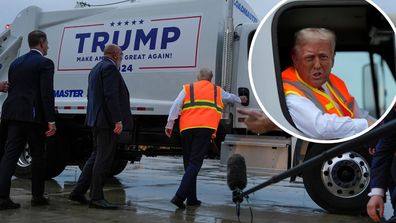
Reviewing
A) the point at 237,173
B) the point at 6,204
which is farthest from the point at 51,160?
the point at 237,173

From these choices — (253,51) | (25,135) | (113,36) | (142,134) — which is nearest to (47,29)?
(113,36)

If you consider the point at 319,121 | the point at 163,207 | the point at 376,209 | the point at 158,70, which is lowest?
the point at 163,207

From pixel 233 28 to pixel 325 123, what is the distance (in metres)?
5.67

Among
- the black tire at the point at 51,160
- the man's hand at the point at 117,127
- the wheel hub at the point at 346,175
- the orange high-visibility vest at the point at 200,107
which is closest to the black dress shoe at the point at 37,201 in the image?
the man's hand at the point at 117,127

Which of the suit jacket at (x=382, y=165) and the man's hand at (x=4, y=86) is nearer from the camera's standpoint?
the suit jacket at (x=382, y=165)

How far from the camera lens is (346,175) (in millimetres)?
5168

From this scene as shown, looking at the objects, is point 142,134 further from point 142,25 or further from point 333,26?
point 333,26

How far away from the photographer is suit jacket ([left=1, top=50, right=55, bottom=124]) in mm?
5070

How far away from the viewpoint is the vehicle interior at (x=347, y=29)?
0.57 metres

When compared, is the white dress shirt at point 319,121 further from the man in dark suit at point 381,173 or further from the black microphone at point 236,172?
the man in dark suit at point 381,173

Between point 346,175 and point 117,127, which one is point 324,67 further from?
point 346,175

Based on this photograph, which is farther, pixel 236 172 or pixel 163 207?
pixel 163 207

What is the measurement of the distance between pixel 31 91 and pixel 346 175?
3.40 meters

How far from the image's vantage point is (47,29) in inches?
305
